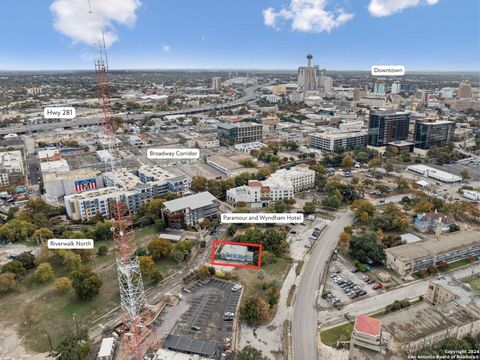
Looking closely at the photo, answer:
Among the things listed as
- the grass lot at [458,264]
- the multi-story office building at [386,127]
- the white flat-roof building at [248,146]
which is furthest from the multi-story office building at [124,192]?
the multi-story office building at [386,127]

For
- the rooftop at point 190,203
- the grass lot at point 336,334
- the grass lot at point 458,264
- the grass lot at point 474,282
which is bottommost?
the grass lot at point 336,334

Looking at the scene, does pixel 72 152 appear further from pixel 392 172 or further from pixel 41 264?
pixel 392 172

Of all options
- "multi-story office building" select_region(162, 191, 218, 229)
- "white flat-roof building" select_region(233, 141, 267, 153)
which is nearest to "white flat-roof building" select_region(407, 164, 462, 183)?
"white flat-roof building" select_region(233, 141, 267, 153)

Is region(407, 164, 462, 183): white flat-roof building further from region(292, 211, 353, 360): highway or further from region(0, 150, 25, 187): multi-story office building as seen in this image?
region(0, 150, 25, 187): multi-story office building

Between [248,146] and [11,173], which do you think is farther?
[248,146]

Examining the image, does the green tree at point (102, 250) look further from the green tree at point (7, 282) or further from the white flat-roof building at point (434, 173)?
the white flat-roof building at point (434, 173)

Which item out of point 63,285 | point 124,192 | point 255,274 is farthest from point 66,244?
point 255,274

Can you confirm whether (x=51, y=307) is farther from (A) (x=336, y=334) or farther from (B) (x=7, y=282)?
(A) (x=336, y=334)
